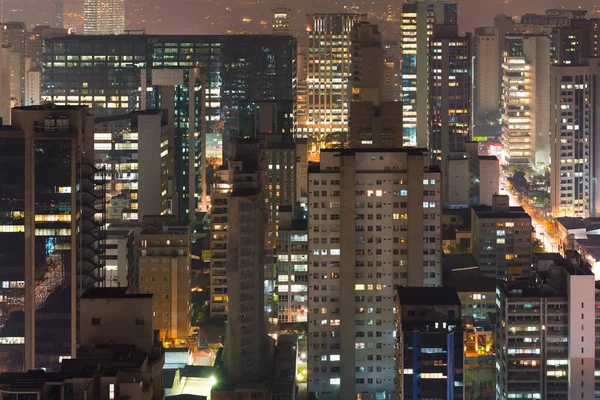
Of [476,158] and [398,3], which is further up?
[398,3]

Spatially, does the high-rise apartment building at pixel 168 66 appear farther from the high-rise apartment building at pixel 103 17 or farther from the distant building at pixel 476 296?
the distant building at pixel 476 296

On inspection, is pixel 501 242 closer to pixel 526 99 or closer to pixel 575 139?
pixel 575 139

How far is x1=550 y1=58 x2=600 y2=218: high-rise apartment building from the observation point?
63281mm

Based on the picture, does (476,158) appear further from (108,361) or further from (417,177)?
(108,361)

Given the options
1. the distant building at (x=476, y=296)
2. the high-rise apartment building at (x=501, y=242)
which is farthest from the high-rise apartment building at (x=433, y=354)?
the high-rise apartment building at (x=501, y=242)

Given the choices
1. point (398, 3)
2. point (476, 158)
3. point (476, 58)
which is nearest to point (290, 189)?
point (476, 158)

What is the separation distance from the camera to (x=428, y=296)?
3175 centimetres

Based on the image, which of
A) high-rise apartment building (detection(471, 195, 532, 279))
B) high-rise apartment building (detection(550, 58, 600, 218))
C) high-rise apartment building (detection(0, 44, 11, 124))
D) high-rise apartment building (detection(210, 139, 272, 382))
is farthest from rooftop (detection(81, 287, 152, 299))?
high-rise apartment building (detection(0, 44, 11, 124))

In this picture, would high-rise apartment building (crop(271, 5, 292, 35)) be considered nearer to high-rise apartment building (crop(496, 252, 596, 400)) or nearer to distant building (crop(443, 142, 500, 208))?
distant building (crop(443, 142, 500, 208))

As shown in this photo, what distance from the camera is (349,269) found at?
37.9 meters

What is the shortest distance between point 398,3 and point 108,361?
71.4m

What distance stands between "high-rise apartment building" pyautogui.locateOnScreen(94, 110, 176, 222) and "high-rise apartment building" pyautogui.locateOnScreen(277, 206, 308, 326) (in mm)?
7942

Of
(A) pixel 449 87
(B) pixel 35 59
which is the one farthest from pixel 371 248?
(B) pixel 35 59

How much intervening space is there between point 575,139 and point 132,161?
2104 cm
